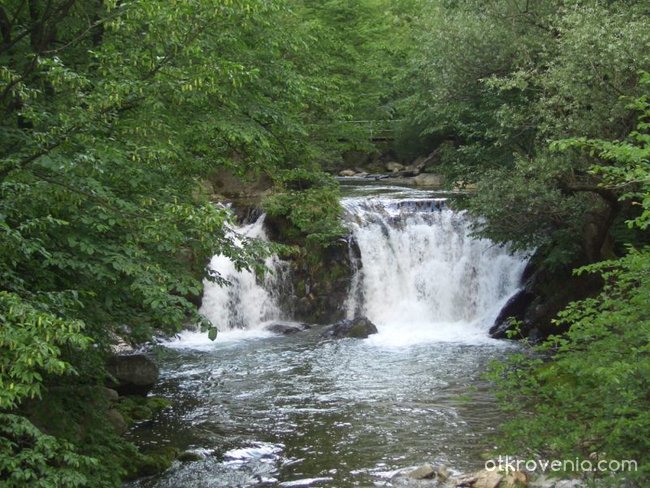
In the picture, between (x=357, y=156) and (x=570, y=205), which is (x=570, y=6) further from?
(x=357, y=156)

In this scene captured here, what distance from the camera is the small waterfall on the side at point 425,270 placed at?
1966cm

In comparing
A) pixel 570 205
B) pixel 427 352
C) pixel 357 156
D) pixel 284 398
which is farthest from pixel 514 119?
pixel 357 156

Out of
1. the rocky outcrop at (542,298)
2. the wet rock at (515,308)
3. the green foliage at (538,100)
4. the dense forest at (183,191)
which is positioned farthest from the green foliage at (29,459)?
the wet rock at (515,308)

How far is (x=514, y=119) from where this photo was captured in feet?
48.0

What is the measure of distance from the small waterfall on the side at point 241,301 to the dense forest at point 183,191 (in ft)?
20.6

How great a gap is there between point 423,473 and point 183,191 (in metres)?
4.53

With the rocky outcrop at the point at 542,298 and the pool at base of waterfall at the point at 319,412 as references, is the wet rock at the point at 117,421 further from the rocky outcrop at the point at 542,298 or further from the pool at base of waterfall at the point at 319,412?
the rocky outcrop at the point at 542,298

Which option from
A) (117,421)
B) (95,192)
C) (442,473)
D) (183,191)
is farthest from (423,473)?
(95,192)

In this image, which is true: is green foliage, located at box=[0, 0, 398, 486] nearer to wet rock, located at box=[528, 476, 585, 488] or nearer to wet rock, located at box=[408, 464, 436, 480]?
wet rock, located at box=[408, 464, 436, 480]

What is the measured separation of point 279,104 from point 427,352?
23.7 ft

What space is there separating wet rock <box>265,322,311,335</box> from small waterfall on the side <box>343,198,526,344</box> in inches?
61.4

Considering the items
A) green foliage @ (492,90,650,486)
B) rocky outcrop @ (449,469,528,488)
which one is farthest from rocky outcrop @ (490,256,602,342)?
green foliage @ (492,90,650,486)

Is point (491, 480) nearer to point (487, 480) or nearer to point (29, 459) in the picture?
point (487, 480)

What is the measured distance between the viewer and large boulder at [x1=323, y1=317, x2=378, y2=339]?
17.7 meters
